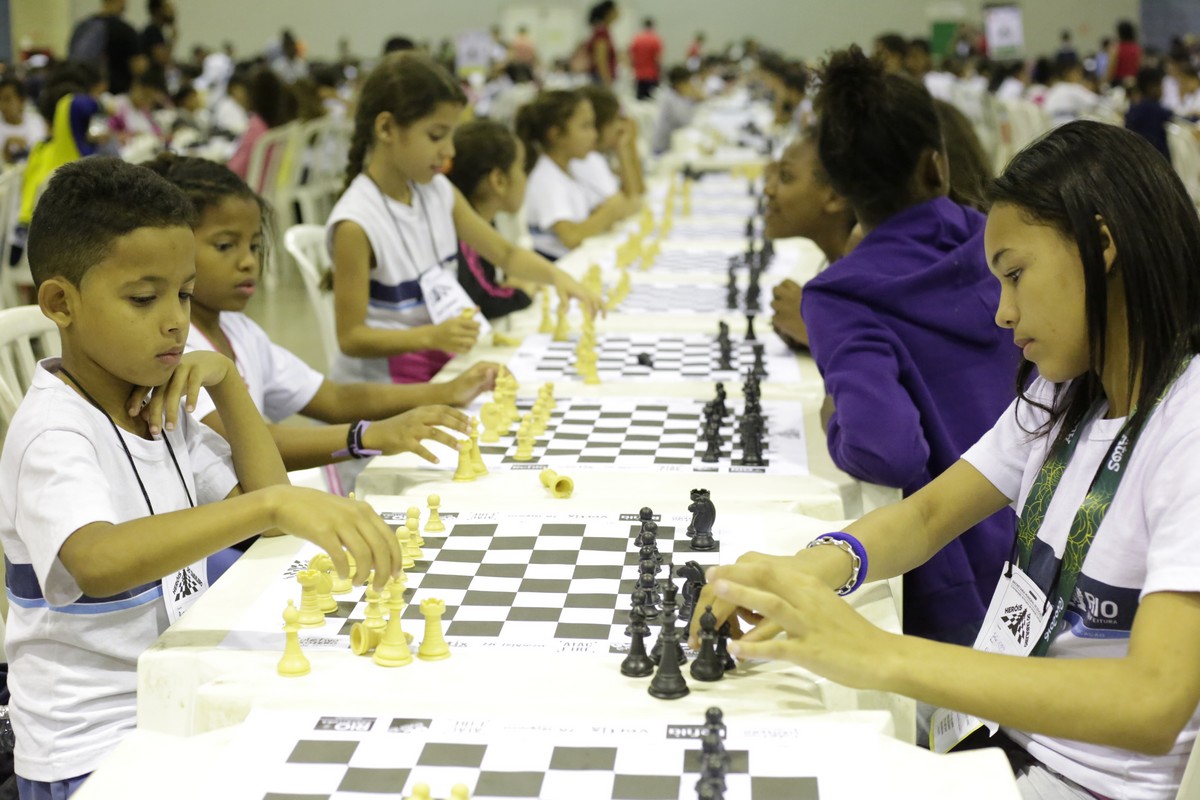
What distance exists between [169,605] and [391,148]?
1.88 metres

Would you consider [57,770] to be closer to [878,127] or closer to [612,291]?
[878,127]

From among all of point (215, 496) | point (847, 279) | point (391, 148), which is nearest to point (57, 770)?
point (215, 496)

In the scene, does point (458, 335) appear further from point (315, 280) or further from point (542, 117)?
point (542, 117)

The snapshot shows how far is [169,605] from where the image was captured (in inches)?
70.0

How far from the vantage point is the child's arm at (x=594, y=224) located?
210 inches

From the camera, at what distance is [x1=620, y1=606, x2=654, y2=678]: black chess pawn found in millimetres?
1495

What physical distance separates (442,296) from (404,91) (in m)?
0.54

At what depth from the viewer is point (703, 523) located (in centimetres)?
189

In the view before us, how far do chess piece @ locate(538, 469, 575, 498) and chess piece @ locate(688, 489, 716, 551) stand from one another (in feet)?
1.00

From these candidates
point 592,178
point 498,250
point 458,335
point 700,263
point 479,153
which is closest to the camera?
point 458,335

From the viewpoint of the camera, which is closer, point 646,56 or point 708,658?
point 708,658

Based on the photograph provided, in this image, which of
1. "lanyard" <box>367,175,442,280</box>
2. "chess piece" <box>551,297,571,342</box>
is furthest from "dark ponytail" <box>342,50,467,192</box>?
"chess piece" <box>551,297,571,342</box>

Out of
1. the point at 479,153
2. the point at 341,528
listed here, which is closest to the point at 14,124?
the point at 479,153

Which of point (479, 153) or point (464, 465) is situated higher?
point (479, 153)
